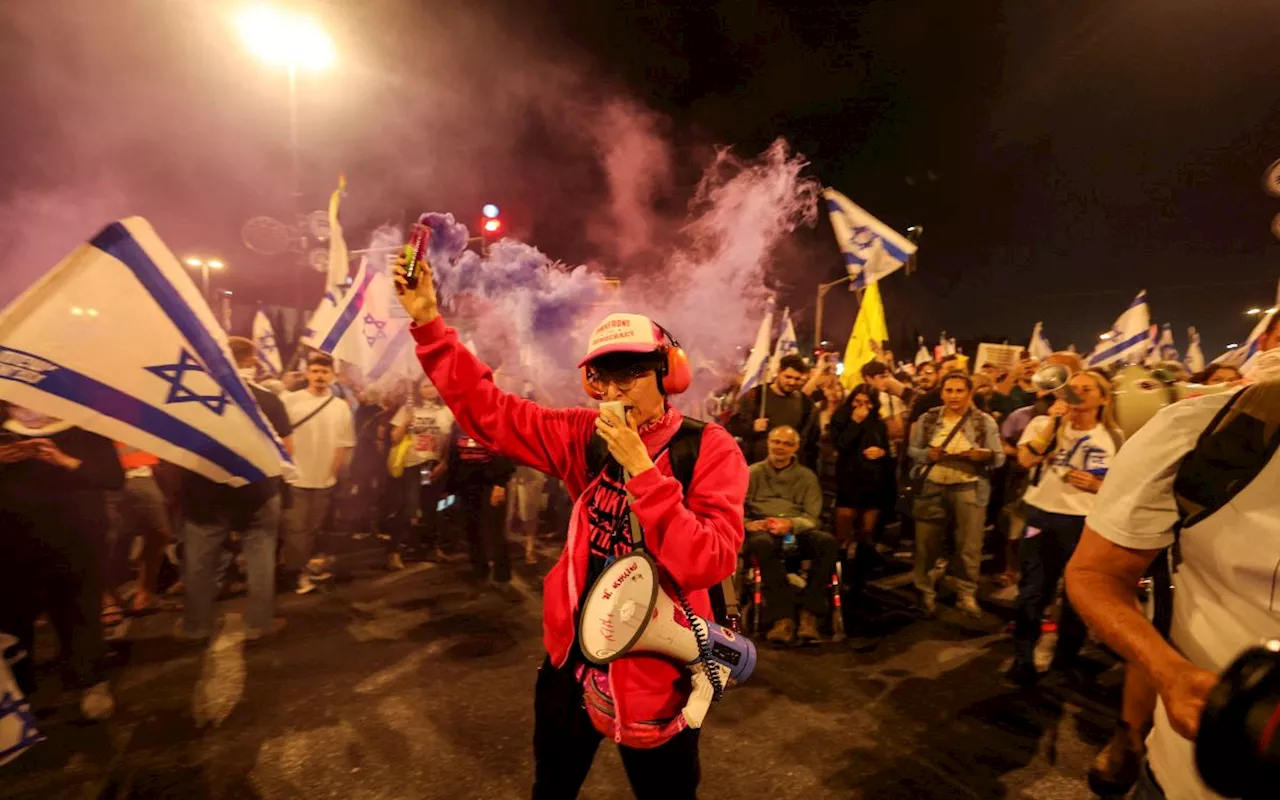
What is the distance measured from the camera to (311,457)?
19.9 feet

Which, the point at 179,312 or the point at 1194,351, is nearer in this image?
the point at 179,312

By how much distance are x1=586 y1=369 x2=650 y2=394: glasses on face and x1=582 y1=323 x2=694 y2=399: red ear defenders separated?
2 centimetres

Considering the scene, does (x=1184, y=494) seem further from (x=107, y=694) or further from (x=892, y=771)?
(x=107, y=694)

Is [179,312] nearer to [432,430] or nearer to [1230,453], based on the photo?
[432,430]

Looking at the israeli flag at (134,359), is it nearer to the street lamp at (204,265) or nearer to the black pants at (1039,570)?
the black pants at (1039,570)

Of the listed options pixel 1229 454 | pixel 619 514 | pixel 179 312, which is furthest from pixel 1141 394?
pixel 179 312

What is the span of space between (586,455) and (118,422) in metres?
2.90

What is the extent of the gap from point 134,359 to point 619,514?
122 inches

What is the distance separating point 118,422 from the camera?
131 inches

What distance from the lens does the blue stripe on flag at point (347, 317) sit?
699 cm

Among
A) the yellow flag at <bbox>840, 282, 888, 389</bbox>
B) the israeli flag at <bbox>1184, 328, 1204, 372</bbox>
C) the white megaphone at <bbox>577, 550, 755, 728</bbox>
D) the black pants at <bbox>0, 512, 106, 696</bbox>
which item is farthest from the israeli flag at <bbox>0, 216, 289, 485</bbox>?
the israeli flag at <bbox>1184, 328, 1204, 372</bbox>

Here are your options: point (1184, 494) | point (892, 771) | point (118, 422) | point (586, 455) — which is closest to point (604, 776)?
point (892, 771)

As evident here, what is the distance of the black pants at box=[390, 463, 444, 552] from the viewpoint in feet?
24.5

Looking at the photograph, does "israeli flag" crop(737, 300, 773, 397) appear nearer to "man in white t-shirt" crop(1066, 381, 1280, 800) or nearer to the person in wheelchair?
the person in wheelchair
